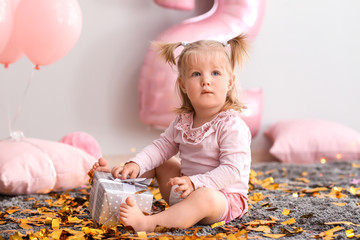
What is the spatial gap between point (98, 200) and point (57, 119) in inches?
51.2

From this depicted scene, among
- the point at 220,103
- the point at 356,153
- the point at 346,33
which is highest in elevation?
the point at 346,33

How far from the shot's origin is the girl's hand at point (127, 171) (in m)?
1.26

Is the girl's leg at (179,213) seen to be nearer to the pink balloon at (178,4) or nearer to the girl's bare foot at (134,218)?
the girl's bare foot at (134,218)

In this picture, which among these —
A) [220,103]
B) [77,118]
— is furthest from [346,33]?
[220,103]

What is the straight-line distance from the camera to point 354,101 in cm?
289

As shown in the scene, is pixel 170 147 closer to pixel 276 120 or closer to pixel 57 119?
pixel 57 119

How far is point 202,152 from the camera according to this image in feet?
4.23

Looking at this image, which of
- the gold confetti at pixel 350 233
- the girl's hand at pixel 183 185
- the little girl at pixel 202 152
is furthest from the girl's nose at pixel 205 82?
the gold confetti at pixel 350 233

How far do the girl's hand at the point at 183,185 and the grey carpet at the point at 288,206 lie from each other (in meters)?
0.09

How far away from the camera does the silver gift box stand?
1128mm

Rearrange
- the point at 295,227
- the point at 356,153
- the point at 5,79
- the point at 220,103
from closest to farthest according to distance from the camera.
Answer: the point at 295,227
the point at 220,103
the point at 5,79
the point at 356,153

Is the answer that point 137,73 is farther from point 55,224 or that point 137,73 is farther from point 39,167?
point 55,224

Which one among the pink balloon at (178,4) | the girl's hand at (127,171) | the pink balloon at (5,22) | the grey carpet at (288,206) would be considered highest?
the pink balloon at (178,4)

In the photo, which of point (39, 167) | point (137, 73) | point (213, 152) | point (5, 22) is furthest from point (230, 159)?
point (137, 73)
